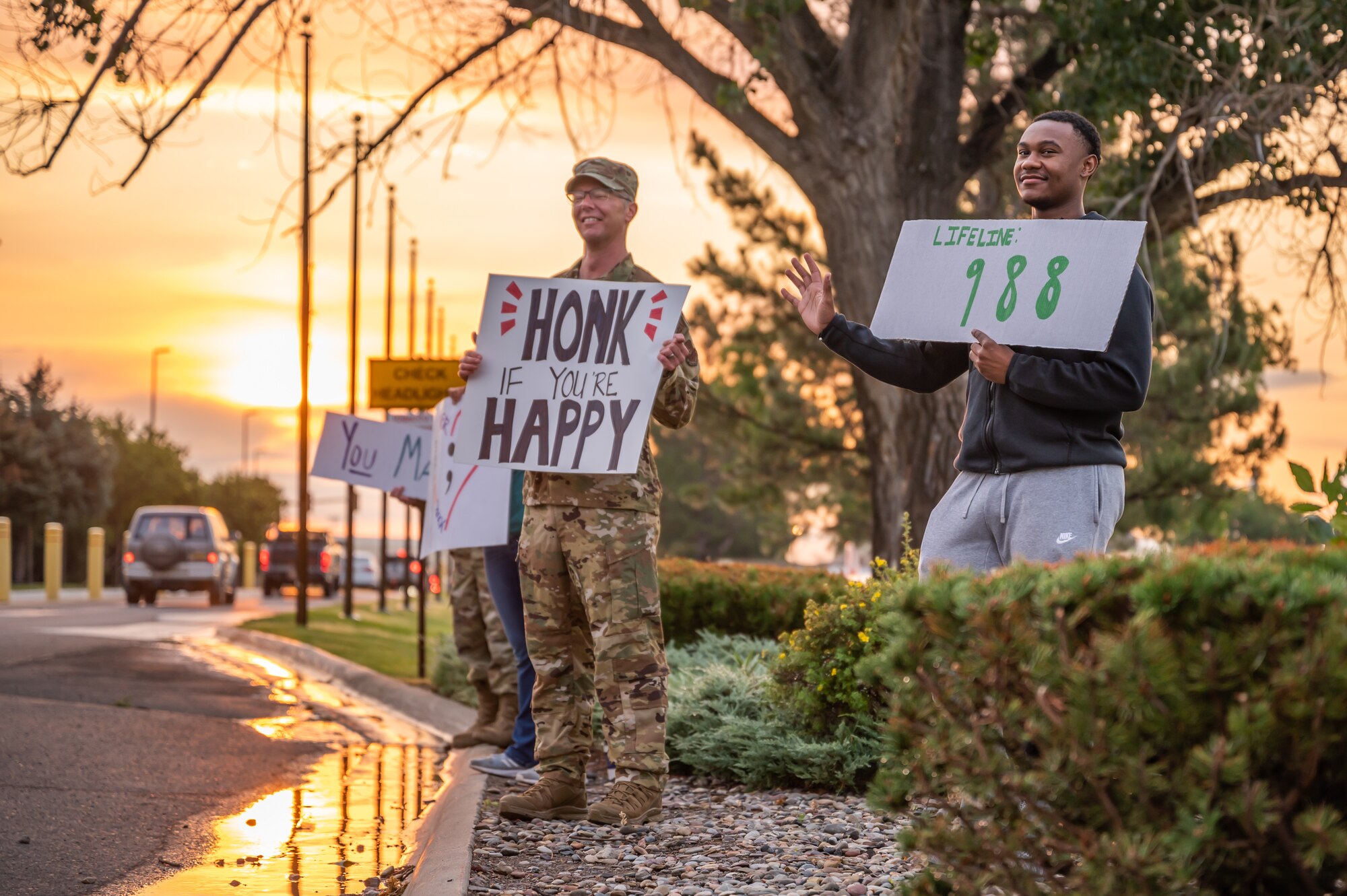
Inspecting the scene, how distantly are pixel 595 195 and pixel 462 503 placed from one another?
1.81 m

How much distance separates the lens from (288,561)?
143ft

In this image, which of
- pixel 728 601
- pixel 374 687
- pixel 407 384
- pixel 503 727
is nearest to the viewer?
pixel 503 727

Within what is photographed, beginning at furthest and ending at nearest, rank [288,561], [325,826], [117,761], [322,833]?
1. [288,561]
2. [117,761]
3. [325,826]
4. [322,833]

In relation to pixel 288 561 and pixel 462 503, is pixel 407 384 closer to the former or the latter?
pixel 462 503

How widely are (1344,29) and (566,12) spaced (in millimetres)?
5533

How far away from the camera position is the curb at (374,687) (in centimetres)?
962

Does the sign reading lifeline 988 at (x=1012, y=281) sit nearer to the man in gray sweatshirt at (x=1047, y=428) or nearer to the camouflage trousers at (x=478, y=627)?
the man in gray sweatshirt at (x=1047, y=428)

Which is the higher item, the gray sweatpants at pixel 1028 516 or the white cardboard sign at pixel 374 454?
the white cardboard sign at pixel 374 454

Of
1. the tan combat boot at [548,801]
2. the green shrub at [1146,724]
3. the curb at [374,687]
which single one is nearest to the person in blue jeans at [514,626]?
the tan combat boot at [548,801]

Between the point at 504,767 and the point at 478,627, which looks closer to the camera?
the point at 504,767

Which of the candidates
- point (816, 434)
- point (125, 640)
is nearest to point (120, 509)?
point (816, 434)

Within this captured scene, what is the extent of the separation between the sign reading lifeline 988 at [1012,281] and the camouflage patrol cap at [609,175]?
150 centimetres

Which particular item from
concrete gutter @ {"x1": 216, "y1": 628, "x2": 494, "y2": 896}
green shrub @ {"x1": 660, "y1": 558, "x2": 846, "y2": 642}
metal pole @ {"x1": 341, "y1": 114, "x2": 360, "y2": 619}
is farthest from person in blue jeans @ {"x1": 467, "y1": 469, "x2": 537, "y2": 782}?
metal pole @ {"x1": 341, "y1": 114, "x2": 360, "y2": 619}

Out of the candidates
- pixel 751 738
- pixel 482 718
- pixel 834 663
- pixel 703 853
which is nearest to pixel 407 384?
pixel 482 718
